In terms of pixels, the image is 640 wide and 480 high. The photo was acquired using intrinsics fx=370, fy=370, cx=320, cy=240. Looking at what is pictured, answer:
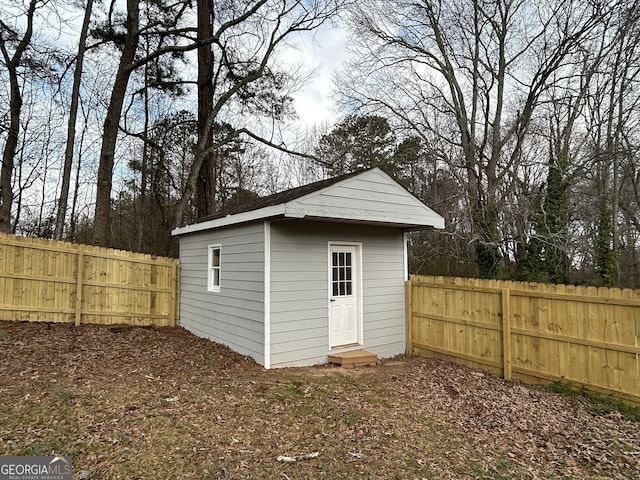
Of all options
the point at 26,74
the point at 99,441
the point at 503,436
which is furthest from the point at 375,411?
the point at 26,74

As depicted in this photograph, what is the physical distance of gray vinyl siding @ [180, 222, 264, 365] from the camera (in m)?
6.19

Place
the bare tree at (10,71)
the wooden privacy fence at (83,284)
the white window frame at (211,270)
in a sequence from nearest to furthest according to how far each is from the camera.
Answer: the wooden privacy fence at (83,284), the white window frame at (211,270), the bare tree at (10,71)

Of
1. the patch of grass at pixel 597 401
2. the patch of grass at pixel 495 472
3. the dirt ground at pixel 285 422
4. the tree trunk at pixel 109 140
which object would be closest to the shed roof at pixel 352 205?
the dirt ground at pixel 285 422

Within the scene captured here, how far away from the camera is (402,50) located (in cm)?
1442

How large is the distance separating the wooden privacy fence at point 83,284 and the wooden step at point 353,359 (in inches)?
181

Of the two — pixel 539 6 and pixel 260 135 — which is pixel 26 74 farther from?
pixel 539 6

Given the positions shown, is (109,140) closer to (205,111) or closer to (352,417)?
(205,111)

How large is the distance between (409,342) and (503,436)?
11.7 ft

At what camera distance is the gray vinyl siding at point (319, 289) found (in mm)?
6102

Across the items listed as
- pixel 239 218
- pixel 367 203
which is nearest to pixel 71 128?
pixel 239 218

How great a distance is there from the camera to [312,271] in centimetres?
655

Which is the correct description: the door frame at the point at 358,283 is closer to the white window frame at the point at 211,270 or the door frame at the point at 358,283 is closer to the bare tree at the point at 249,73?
the white window frame at the point at 211,270

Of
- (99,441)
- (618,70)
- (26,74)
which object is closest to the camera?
→ (99,441)

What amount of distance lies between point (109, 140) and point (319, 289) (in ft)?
23.3
